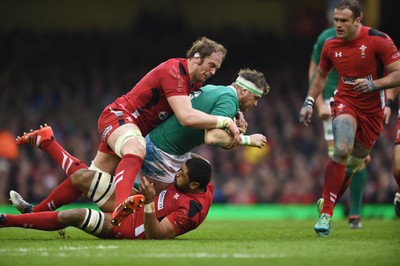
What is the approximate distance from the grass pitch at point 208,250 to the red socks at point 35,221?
158mm

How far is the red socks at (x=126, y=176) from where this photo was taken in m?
7.44

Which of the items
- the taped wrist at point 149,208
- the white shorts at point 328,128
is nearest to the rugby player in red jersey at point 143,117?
the taped wrist at point 149,208

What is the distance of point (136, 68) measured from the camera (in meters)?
23.9

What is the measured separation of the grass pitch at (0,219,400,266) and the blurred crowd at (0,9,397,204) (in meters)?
10.3

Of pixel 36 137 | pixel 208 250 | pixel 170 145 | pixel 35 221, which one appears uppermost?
pixel 36 137

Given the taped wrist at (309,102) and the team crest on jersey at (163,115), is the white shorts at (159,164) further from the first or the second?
the taped wrist at (309,102)

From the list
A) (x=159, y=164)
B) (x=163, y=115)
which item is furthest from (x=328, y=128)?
(x=159, y=164)

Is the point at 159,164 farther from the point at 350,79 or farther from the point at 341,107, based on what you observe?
the point at 350,79

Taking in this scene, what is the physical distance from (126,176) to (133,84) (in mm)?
15761

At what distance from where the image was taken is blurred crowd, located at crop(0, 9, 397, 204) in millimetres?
19484

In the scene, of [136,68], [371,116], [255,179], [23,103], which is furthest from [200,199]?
[136,68]

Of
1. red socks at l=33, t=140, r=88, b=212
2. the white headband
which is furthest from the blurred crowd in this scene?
the white headband

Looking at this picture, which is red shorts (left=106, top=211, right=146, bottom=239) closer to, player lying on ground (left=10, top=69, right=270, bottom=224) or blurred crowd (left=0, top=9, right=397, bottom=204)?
player lying on ground (left=10, top=69, right=270, bottom=224)

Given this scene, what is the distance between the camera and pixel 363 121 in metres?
8.98
